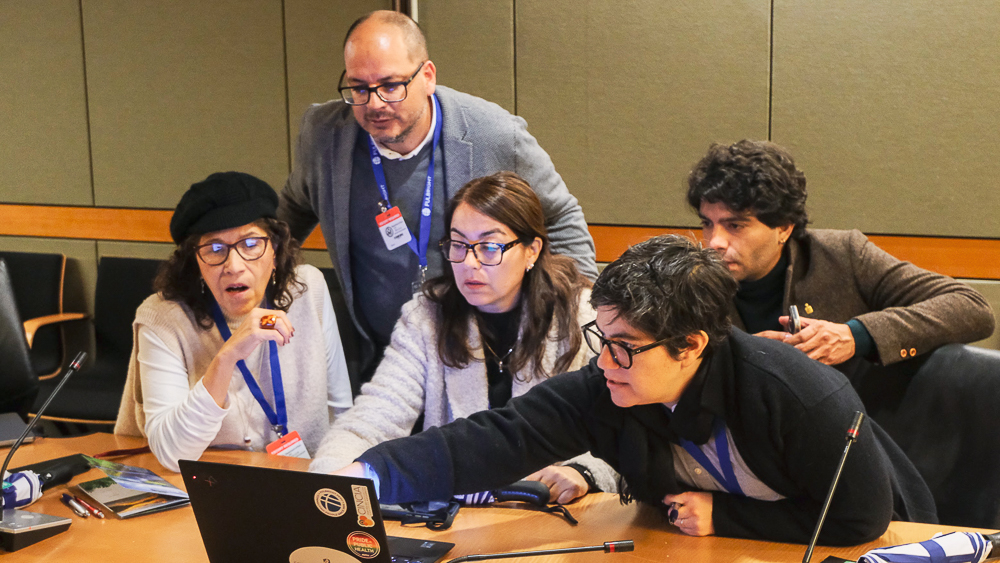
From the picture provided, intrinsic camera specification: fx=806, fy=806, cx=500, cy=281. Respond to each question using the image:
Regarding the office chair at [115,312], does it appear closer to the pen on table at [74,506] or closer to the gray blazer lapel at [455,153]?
the gray blazer lapel at [455,153]

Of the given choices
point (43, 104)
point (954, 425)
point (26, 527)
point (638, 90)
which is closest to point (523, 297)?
point (954, 425)

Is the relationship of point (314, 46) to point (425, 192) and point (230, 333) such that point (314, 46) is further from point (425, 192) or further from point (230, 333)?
point (230, 333)

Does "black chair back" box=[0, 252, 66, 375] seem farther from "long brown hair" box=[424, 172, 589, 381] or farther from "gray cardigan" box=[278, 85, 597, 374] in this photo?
"long brown hair" box=[424, 172, 589, 381]

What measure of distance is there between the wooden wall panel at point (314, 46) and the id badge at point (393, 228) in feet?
5.08

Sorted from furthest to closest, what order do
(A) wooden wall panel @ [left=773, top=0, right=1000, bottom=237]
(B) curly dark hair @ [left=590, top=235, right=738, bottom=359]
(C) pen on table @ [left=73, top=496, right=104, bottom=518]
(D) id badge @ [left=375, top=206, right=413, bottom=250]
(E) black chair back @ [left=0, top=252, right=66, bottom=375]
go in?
(E) black chair back @ [left=0, top=252, right=66, bottom=375]
(A) wooden wall panel @ [left=773, top=0, right=1000, bottom=237]
(D) id badge @ [left=375, top=206, right=413, bottom=250]
(C) pen on table @ [left=73, top=496, right=104, bottom=518]
(B) curly dark hair @ [left=590, top=235, right=738, bottom=359]

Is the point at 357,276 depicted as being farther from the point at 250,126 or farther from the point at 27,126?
Result: the point at 27,126

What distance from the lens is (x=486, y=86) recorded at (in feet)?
11.3

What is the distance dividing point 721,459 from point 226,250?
1280mm

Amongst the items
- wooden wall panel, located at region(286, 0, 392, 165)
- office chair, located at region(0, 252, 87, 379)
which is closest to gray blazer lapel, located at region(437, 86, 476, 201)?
wooden wall panel, located at region(286, 0, 392, 165)

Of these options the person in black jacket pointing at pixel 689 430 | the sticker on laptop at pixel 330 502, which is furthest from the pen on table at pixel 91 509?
the sticker on laptop at pixel 330 502

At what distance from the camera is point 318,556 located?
46.4 inches

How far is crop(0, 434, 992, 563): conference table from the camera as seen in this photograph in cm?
132

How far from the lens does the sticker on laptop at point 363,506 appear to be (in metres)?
1.12

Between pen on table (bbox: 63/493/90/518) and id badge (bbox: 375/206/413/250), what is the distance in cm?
106
